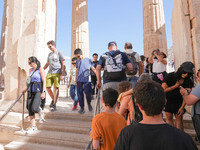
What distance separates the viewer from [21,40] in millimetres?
5434

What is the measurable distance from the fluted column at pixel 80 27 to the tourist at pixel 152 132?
420 inches

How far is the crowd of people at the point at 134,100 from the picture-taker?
83cm

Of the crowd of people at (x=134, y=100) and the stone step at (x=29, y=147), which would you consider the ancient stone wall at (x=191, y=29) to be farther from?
the stone step at (x=29, y=147)

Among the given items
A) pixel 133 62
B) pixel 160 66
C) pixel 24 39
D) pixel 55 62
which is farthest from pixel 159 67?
pixel 24 39

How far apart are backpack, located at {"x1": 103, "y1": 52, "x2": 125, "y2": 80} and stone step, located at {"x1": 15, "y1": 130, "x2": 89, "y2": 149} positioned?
1.52 metres

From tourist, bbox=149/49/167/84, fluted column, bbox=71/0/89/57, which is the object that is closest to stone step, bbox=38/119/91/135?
tourist, bbox=149/49/167/84

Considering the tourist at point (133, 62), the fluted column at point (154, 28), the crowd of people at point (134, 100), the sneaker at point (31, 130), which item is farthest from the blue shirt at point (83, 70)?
the fluted column at point (154, 28)

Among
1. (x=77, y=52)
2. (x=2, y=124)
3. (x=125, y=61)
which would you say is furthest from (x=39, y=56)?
(x=125, y=61)

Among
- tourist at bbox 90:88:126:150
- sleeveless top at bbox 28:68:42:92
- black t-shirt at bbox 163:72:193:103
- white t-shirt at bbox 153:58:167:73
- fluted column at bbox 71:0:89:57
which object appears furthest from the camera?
fluted column at bbox 71:0:89:57

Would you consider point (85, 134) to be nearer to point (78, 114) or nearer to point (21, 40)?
point (78, 114)

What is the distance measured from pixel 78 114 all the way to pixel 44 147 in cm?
118

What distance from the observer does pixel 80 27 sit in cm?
1138

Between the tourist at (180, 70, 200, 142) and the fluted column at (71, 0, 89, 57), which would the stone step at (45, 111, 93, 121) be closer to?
the tourist at (180, 70, 200, 142)

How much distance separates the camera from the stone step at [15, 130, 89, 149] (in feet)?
10.4
